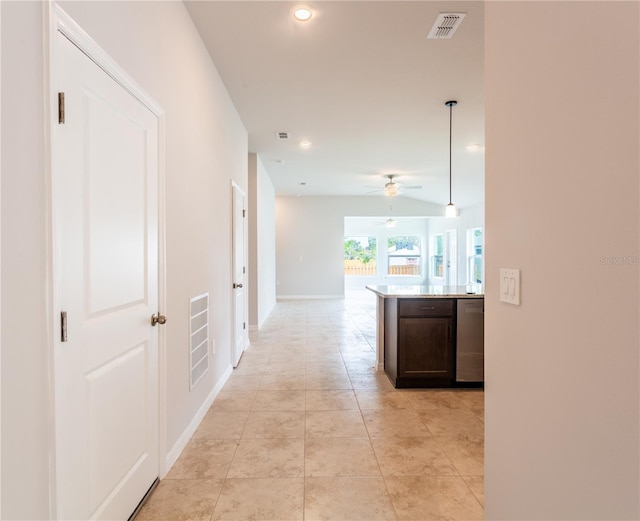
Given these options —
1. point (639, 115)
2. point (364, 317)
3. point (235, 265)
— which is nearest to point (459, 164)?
point (364, 317)

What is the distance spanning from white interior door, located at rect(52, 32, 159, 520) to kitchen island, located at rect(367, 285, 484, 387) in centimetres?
217

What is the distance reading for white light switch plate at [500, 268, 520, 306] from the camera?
1063 mm

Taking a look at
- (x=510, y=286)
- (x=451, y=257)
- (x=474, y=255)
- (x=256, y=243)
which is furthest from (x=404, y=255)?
→ (x=510, y=286)

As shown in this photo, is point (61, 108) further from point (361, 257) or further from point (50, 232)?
point (361, 257)

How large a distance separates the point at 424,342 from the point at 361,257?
9.53m

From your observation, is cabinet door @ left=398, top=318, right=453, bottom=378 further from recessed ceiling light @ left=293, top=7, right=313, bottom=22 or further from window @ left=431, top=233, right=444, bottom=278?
window @ left=431, top=233, right=444, bottom=278

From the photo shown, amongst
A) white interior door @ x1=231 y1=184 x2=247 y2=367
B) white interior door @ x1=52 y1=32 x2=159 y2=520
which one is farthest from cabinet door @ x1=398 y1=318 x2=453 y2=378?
white interior door @ x1=52 y1=32 x2=159 y2=520

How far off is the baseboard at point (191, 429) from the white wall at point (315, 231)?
21.6ft

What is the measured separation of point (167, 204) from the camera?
2.03m

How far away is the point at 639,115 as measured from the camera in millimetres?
664

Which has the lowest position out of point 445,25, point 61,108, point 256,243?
point 256,243

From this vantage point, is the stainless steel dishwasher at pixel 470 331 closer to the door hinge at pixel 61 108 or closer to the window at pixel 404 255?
the door hinge at pixel 61 108

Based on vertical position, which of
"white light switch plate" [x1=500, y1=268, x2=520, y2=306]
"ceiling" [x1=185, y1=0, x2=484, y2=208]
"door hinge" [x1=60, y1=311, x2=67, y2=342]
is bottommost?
"door hinge" [x1=60, y1=311, x2=67, y2=342]

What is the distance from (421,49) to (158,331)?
2.84 m
